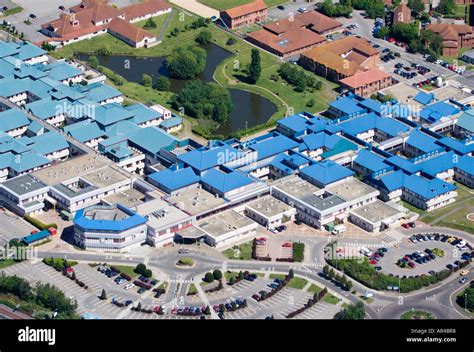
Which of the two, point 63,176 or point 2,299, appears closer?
point 2,299

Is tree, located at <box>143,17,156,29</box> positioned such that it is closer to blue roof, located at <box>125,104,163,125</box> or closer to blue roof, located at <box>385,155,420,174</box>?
blue roof, located at <box>125,104,163,125</box>

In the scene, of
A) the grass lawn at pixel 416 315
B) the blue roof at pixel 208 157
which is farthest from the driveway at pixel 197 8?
the grass lawn at pixel 416 315

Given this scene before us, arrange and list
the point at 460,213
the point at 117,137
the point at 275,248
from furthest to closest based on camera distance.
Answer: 1. the point at 117,137
2. the point at 460,213
3. the point at 275,248

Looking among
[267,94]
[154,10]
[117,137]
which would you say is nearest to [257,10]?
[154,10]

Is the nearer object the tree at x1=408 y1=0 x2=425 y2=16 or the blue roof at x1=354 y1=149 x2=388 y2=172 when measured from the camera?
the blue roof at x1=354 y1=149 x2=388 y2=172

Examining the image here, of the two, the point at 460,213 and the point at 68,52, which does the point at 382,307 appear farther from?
the point at 68,52

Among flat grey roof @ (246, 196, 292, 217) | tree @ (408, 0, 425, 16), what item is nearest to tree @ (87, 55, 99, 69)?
flat grey roof @ (246, 196, 292, 217)
